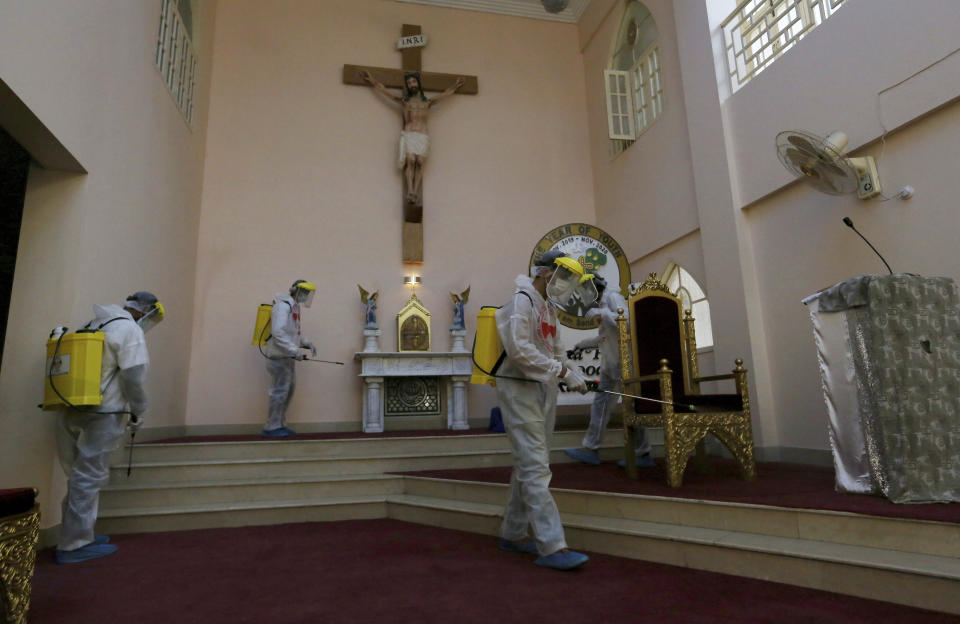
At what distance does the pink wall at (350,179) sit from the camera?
6930 millimetres

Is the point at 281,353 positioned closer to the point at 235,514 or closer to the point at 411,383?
the point at 411,383

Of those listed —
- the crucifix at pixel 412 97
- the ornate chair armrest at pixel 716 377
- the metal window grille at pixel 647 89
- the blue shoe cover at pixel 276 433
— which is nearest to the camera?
the ornate chair armrest at pixel 716 377

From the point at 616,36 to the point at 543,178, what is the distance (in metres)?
2.08

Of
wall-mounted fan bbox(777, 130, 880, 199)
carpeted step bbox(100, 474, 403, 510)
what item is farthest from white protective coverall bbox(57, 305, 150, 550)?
wall-mounted fan bbox(777, 130, 880, 199)

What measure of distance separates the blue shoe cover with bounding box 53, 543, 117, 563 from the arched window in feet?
16.3

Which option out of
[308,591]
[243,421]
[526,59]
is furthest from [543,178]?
[308,591]

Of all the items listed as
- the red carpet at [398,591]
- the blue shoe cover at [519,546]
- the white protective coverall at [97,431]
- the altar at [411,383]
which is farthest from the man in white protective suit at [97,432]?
the altar at [411,383]

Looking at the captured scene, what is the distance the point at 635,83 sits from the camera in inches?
290

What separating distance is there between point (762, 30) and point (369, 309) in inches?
195

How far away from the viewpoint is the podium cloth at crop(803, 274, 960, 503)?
2.87 meters

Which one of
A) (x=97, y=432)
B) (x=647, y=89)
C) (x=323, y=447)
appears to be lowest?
(x=323, y=447)

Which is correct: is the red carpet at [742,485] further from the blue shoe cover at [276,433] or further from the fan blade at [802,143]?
the fan blade at [802,143]

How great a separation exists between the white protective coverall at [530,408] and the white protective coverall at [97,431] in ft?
7.20

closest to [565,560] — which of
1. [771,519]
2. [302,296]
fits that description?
[771,519]
